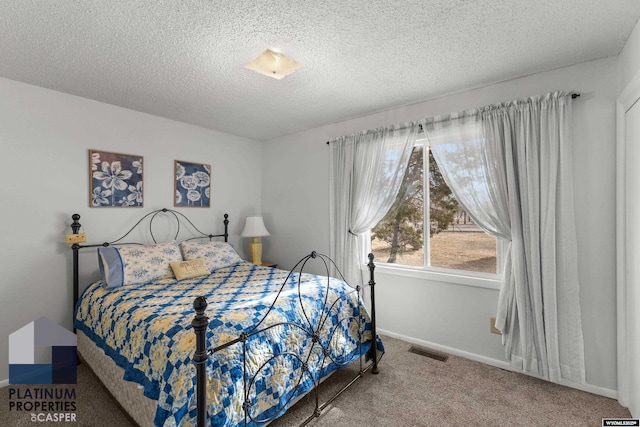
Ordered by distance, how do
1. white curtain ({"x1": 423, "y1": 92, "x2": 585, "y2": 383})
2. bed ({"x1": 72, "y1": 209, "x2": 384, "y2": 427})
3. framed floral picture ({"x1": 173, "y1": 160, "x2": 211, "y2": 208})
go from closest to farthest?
bed ({"x1": 72, "y1": 209, "x2": 384, "y2": 427})
white curtain ({"x1": 423, "y1": 92, "x2": 585, "y2": 383})
framed floral picture ({"x1": 173, "y1": 160, "x2": 211, "y2": 208})

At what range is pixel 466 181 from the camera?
272 centimetres

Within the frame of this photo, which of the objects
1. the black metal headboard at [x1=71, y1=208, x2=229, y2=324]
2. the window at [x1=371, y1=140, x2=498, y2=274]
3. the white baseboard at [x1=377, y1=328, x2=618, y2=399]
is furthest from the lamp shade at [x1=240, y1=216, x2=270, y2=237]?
the white baseboard at [x1=377, y1=328, x2=618, y2=399]

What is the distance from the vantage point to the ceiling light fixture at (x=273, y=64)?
2.12 metres

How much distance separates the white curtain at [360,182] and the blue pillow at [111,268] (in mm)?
2149

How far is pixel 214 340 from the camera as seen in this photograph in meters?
1.62

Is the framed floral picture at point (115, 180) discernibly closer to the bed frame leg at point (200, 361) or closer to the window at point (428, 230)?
the bed frame leg at point (200, 361)

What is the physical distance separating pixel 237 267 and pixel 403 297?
6.01ft

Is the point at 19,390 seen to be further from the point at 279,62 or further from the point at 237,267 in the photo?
the point at 279,62

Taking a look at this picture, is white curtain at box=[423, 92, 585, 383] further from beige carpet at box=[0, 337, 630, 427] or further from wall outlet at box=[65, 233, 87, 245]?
wall outlet at box=[65, 233, 87, 245]

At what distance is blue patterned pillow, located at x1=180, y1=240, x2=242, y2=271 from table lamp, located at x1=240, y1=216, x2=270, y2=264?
0.46 meters

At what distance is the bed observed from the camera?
1.49 metres

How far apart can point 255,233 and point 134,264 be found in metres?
1.50

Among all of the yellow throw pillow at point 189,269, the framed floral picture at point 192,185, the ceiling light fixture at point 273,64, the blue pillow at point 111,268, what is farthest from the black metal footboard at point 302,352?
the framed floral picture at point 192,185

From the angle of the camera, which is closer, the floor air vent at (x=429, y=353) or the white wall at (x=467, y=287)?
the white wall at (x=467, y=287)
